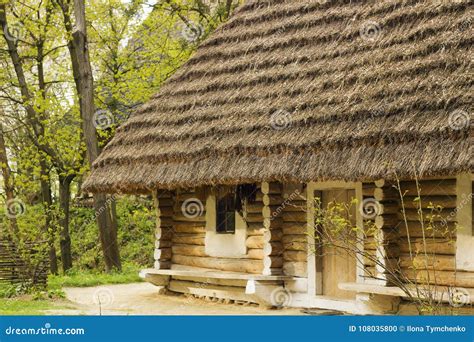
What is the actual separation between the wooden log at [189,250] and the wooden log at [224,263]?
0.23 feet

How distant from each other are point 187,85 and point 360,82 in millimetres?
Answer: 4177

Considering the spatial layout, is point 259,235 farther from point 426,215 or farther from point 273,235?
point 426,215

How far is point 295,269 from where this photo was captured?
13344mm

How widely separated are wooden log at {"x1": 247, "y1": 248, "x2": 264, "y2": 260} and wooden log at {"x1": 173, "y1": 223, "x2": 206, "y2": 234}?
1.27 metres

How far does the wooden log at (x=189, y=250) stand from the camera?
15047 mm

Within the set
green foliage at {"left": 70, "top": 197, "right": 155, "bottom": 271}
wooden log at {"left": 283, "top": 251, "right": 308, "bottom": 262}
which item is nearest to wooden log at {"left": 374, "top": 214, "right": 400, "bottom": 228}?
wooden log at {"left": 283, "top": 251, "right": 308, "bottom": 262}

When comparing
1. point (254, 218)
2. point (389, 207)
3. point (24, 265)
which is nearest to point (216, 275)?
point (254, 218)

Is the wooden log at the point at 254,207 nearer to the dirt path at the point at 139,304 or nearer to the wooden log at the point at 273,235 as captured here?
the wooden log at the point at 273,235

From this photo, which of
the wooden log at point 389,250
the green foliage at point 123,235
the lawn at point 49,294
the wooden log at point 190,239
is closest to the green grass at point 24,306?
the lawn at point 49,294

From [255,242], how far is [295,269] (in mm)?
895

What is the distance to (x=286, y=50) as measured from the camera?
1478 centimetres

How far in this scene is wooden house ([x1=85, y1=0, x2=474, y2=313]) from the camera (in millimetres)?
11242

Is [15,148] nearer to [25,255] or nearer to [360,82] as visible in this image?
[25,255]

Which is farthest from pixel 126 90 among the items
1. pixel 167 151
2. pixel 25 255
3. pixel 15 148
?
pixel 167 151
